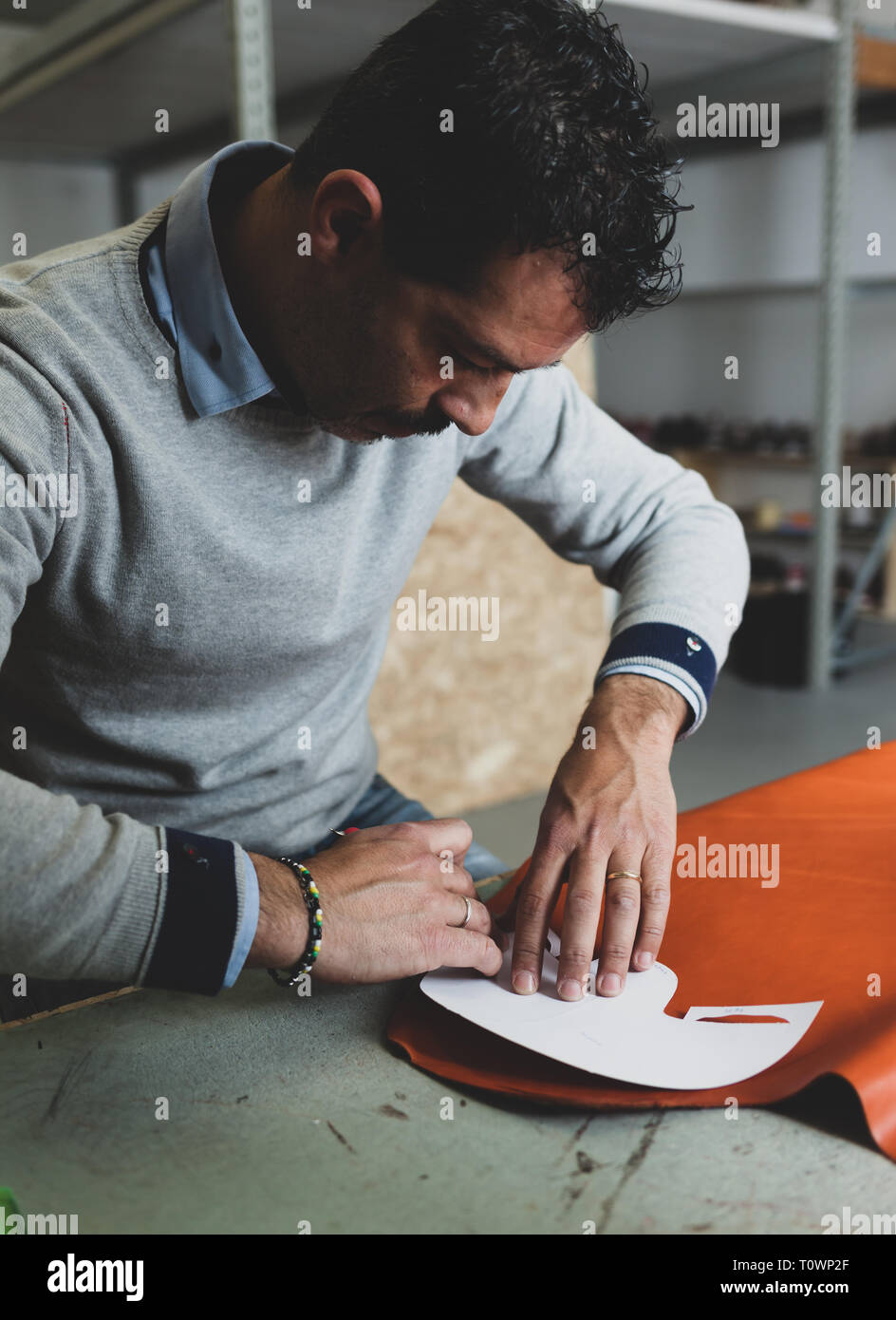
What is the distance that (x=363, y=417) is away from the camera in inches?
33.9

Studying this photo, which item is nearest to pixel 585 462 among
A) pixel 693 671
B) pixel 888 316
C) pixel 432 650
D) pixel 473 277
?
pixel 693 671

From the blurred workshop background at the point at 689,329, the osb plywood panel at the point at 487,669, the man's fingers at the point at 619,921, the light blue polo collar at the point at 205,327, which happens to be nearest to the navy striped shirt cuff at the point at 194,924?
the man's fingers at the point at 619,921

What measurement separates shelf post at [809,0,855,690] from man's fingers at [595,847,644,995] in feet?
8.64

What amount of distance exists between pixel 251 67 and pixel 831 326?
186cm

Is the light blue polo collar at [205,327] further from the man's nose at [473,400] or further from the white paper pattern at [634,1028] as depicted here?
the white paper pattern at [634,1028]

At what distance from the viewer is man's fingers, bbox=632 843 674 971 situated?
30.2 inches

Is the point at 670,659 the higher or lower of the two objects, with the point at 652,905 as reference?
higher

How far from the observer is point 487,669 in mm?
2531

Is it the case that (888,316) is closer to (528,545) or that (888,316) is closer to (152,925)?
(528,545)

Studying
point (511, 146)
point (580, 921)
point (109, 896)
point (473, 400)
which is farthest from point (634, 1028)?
point (511, 146)

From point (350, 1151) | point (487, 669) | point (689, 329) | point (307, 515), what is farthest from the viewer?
point (689, 329)

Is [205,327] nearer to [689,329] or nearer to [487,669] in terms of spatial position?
[487,669]

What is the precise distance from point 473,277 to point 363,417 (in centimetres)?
17

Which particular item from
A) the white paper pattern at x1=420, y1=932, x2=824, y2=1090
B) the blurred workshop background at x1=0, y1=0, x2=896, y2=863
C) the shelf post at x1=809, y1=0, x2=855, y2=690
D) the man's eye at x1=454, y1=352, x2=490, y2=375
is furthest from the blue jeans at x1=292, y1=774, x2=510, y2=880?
the shelf post at x1=809, y1=0, x2=855, y2=690
